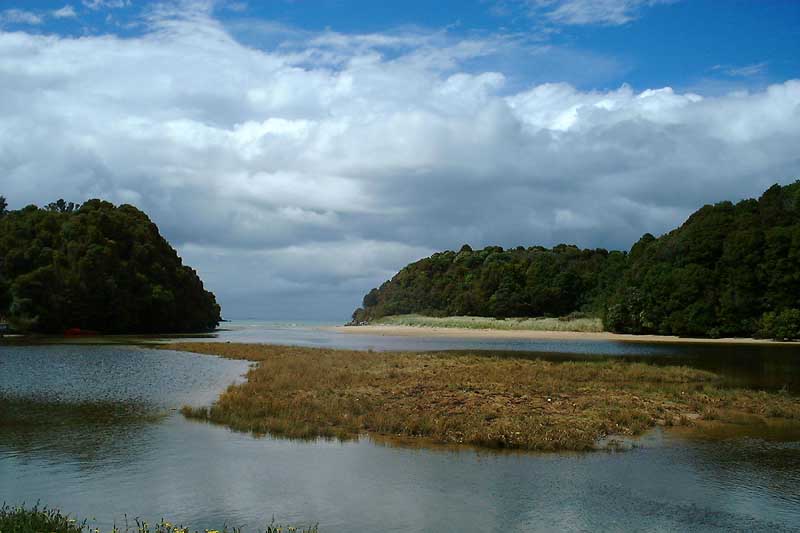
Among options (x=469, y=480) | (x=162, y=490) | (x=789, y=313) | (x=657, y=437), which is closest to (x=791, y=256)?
Result: (x=789, y=313)

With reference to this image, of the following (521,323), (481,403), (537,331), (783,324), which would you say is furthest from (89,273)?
(783,324)

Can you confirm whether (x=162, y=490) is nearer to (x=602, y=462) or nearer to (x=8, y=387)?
(x=602, y=462)

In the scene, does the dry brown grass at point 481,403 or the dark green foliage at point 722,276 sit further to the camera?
the dark green foliage at point 722,276

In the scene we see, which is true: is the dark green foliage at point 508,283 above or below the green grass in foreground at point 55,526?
above

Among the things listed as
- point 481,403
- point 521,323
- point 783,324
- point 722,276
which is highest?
point 722,276

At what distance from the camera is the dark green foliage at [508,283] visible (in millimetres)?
135625

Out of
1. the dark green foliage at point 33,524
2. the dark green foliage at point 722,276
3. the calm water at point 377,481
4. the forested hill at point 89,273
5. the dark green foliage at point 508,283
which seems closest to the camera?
the dark green foliage at point 33,524

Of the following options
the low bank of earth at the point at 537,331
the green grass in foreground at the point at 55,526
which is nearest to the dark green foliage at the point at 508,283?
the low bank of earth at the point at 537,331

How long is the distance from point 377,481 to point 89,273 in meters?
80.8

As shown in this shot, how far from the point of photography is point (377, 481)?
1485 centimetres

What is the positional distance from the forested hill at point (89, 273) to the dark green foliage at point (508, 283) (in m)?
64.7

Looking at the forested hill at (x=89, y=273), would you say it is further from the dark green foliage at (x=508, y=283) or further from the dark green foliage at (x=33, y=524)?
the dark green foliage at (x=33, y=524)

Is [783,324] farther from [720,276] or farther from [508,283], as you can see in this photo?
[508,283]

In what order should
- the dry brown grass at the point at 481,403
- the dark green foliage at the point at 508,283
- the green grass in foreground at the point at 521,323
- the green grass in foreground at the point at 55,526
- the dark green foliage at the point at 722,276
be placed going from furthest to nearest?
1. the dark green foliage at the point at 508,283
2. the green grass in foreground at the point at 521,323
3. the dark green foliage at the point at 722,276
4. the dry brown grass at the point at 481,403
5. the green grass in foreground at the point at 55,526
